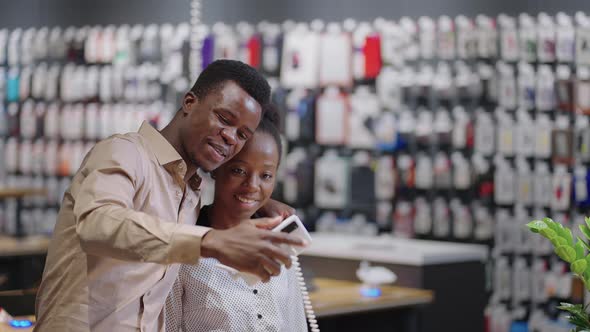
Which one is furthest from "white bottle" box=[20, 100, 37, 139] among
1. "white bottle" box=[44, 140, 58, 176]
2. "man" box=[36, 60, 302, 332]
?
"man" box=[36, 60, 302, 332]

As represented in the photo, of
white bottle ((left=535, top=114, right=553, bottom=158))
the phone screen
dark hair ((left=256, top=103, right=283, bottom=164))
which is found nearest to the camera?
the phone screen

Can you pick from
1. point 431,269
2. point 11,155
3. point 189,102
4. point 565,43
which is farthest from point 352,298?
point 11,155

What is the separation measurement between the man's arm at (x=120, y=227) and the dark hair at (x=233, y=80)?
0.36m

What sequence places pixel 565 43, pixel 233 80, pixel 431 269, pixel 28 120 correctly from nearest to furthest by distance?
pixel 233 80 → pixel 431 269 → pixel 565 43 → pixel 28 120

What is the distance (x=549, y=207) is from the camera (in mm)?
7539

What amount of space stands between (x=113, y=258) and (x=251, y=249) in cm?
41

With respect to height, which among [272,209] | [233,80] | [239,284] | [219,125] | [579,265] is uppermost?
[233,80]

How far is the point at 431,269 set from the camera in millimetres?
5785

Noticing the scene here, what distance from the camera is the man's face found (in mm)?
2278

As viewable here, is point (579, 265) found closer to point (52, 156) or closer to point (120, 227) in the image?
point (120, 227)

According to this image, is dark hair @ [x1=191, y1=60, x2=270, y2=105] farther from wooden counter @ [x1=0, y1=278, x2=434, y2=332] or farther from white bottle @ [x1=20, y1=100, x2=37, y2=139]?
white bottle @ [x1=20, y1=100, x2=37, y2=139]

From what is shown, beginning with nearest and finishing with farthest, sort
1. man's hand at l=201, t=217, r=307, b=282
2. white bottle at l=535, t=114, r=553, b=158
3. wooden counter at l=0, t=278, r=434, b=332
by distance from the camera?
man's hand at l=201, t=217, r=307, b=282, wooden counter at l=0, t=278, r=434, b=332, white bottle at l=535, t=114, r=553, b=158

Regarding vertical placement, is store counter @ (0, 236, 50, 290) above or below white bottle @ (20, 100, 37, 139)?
below

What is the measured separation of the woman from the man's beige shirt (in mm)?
361
